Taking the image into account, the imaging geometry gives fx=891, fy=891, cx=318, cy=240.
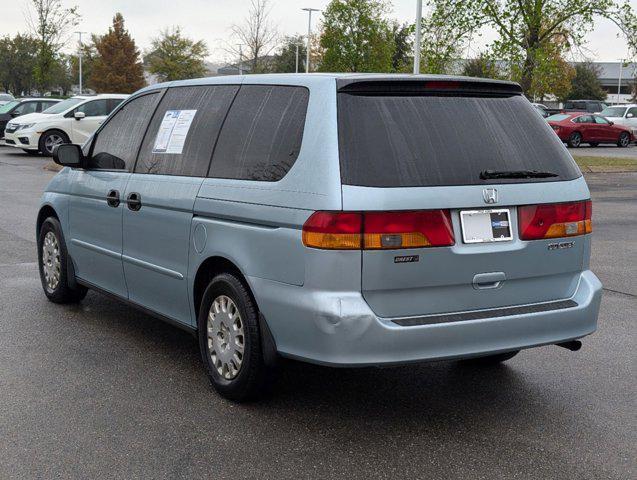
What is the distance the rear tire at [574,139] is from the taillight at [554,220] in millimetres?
33120

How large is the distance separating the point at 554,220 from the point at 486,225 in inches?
18.0

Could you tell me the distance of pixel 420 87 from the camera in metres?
4.39

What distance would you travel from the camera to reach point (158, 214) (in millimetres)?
5293

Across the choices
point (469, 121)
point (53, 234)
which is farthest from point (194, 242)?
point (53, 234)

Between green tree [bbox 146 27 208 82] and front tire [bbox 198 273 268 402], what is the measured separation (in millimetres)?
83411

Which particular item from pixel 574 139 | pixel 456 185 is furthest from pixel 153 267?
pixel 574 139

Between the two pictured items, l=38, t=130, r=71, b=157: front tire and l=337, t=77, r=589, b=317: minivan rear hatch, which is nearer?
l=337, t=77, r=589, b=317: minivan rear hatch

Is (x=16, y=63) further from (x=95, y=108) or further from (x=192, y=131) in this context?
(x=192, y=131)

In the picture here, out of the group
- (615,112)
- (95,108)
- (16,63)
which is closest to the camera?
(95,108)

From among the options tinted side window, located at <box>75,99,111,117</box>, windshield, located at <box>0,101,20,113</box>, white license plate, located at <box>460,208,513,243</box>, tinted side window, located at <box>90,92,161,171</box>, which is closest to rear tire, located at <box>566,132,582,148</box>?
tinted side window, located at <box>75,99,111,117</box>

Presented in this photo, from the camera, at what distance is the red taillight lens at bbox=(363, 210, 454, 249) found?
400 cm

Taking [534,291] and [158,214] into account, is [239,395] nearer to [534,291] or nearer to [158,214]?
[158,214]

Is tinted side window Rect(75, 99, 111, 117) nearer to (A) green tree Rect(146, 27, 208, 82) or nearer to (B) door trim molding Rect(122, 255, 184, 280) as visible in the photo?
(B) door trim molding Rect(122, 255, 184, 280)

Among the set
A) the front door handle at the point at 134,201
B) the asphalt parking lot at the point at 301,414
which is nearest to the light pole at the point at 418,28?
the asphalt parking lot at the point at 301,414
